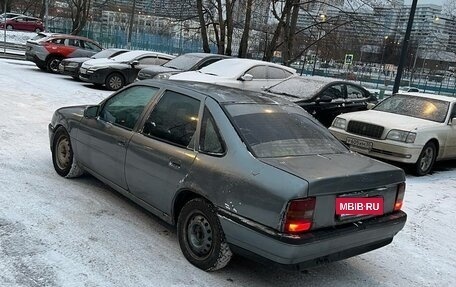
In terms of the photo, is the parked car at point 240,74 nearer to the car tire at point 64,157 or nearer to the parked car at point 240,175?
the car tire at point 64,157

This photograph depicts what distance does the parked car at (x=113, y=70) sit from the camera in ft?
49.3

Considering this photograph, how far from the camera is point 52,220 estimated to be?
438 cm

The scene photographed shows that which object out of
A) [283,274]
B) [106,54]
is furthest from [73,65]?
[283,274]

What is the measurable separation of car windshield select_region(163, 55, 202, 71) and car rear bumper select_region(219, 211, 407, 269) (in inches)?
414

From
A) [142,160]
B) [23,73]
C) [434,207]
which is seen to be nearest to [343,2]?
[23,73]

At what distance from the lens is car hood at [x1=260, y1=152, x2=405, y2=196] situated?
10.8 feet

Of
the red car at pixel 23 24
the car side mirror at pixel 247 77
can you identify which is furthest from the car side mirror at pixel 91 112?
the red car at pixel 23 24

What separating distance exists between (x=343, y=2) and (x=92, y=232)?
1981 cm

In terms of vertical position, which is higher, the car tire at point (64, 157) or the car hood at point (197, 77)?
the car hood at point (197, 77)

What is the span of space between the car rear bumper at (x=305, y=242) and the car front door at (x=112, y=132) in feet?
5.18

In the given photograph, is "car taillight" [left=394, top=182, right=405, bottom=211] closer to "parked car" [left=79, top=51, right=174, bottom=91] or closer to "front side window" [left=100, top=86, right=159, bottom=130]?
"front side window" [left=100, top=86, right=159, bottom=130]

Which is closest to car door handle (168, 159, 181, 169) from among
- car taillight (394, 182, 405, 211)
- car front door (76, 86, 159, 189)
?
car front door (76, 86, 159, 189)

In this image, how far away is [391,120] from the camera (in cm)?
833

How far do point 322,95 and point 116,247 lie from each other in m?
7.05
